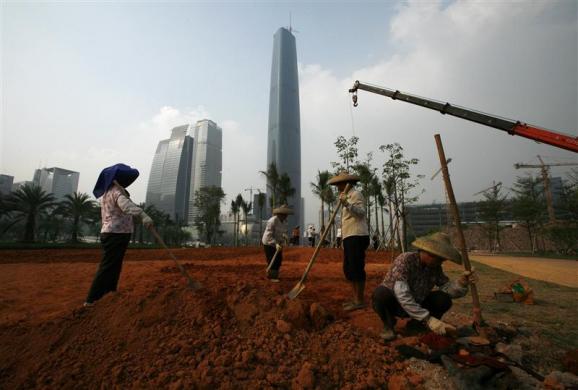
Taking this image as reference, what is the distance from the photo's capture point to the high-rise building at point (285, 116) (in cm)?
11919

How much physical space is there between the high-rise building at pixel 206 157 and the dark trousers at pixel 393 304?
92.9 meters

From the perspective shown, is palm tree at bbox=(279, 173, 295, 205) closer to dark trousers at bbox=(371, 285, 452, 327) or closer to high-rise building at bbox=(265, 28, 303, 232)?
dark trousers at bbox=(371, 285, 452, 327)

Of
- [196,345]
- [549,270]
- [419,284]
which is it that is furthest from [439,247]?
[549,270]

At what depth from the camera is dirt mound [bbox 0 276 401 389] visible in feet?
6.86

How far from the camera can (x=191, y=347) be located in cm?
235

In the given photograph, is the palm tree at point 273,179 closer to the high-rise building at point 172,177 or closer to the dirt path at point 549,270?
the dirt path at point 549,270

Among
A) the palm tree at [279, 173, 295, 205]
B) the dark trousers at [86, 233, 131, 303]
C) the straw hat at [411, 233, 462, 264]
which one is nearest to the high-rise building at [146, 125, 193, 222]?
the palm tree at [279, 173, 295, 205]

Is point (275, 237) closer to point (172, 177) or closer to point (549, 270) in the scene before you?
point (549, 270)

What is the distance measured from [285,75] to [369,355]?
144538mm

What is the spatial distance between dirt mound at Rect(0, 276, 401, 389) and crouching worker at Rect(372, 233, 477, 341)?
358mm

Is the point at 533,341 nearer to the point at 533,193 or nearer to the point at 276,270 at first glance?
the point at 276,270

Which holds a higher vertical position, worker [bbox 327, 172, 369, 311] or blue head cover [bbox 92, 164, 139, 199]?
blue head cover [bbox 92, 164, 139, 199]

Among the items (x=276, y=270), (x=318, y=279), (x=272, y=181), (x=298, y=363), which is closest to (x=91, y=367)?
(x=298, y=363)

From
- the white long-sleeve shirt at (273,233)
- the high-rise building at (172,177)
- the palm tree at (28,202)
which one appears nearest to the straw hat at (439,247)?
the white long-sleeve shirt at (273,233)
